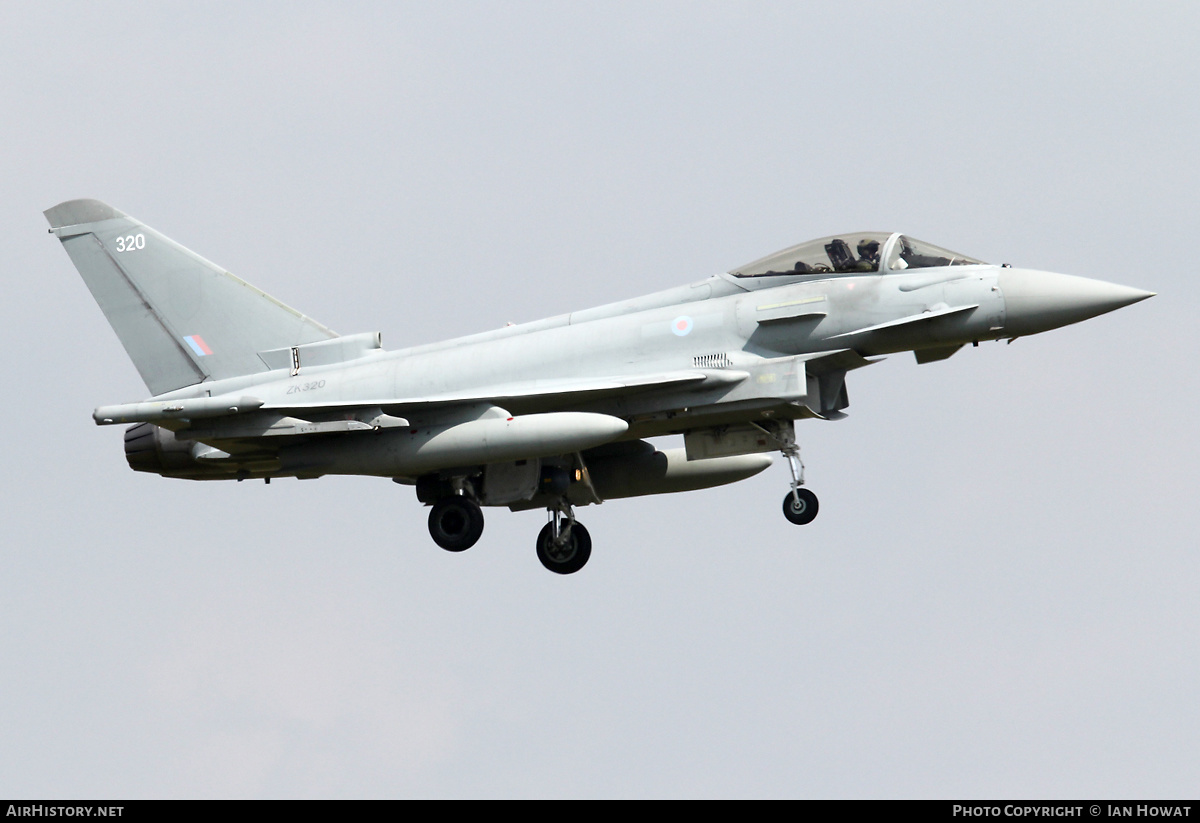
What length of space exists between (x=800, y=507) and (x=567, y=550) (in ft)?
13.8

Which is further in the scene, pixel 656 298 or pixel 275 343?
Answer: pixel 275 343

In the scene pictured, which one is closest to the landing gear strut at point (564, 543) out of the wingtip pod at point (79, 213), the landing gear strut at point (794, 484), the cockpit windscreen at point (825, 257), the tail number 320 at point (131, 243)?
the landing gear strut at point (794, 484)

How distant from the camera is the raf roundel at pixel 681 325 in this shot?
18688mm

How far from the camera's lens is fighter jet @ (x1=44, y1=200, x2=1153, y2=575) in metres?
18.0

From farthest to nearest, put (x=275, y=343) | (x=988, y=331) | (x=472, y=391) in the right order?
(x=275, y=343) → (x=472, y=391) → (x=988, y=331)

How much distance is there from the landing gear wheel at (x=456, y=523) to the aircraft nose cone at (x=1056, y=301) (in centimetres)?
671

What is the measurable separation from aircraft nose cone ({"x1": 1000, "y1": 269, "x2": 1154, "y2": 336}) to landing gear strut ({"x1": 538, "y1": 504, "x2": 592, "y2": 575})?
21.7 ft

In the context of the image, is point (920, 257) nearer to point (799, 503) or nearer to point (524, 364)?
point (799, 503)

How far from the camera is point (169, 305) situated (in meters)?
20.7

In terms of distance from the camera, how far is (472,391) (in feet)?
62.8

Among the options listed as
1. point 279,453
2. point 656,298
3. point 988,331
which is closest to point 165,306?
point 279,453

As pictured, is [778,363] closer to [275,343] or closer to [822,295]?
[822,295]

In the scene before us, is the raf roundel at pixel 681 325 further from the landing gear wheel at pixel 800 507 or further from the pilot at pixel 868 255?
the landing gear wheel at pixel 800 507

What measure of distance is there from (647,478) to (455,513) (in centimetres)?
305
